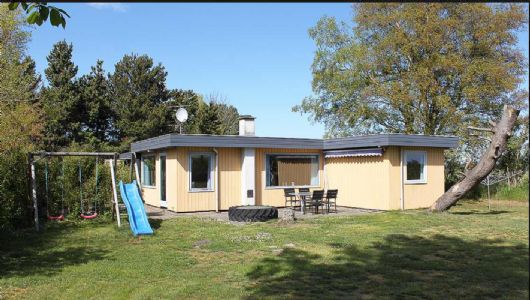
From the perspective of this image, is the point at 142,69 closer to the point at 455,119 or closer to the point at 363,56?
the point at 363,56

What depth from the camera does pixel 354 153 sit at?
60.8 ft

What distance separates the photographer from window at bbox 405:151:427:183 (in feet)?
59.6

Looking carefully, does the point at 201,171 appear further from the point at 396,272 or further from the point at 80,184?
the point at 396,272

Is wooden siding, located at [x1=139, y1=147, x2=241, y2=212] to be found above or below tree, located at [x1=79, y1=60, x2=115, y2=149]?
below

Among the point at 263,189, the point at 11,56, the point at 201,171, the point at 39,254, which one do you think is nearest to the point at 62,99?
the point at 11,56

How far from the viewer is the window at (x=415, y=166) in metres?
18.2

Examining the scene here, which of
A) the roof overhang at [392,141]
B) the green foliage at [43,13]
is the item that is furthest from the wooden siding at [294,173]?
the green foliage at [43,13]

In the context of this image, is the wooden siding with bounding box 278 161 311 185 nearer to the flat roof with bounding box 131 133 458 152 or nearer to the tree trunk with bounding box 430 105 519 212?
the flat roof with bounding box 131 133 458 152

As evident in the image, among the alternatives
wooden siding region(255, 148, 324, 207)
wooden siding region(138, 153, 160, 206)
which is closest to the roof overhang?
wooden siding region(255, 148, 324, 207)

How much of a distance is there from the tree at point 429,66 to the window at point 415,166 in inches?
298

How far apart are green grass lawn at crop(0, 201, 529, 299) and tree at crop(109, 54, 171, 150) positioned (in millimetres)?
28065

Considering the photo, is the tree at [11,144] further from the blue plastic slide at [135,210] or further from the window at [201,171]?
the window at [201,171]

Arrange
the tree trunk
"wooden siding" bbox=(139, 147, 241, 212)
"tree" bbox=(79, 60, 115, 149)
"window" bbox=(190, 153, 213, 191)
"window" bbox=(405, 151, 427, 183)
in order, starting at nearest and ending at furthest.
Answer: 1. the tree trunk
2. "wooden siding" bbox=(139, 147, 241, 212)
3. "window" bbox=(190, 153, 213, 191)
4. "window" bbox=(405, 151, 427, 183)
5. "tree" bbox=(79, 60, 115, 149)

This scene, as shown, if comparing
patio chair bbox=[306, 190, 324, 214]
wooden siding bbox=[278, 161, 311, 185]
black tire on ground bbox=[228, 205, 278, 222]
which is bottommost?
black tire on ground bbox=[228, 205, 278, 222]
